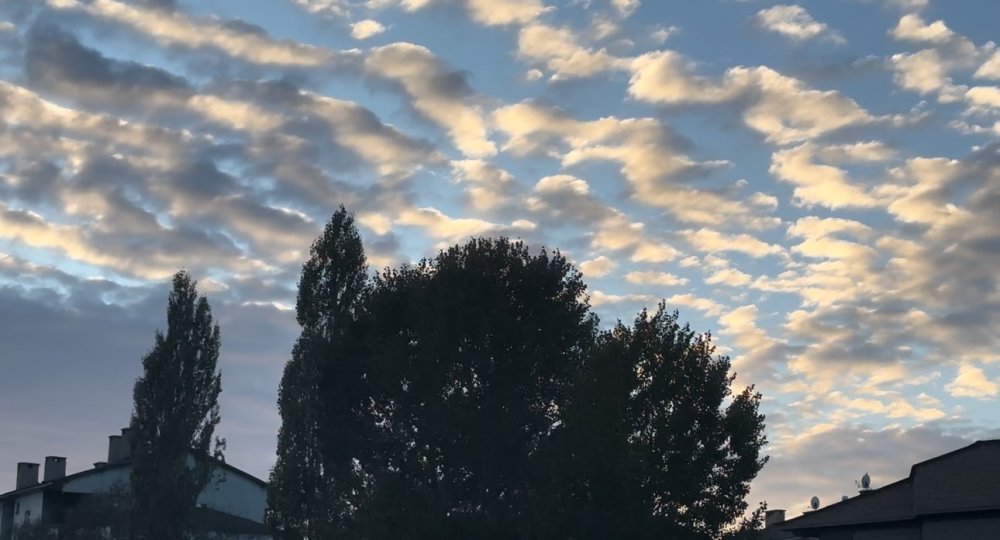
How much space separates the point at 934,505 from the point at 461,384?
2270 cm

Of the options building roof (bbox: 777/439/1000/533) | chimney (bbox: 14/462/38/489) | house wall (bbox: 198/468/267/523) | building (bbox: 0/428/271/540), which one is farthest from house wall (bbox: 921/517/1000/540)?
chimney (bbox: 14/462/38/489)

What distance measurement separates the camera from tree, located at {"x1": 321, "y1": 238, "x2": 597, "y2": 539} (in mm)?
55250

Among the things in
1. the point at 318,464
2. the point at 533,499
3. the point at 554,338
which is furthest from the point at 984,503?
the point at 318,464

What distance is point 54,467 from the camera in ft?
328

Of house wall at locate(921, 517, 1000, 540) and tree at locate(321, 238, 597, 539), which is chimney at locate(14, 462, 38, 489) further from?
house wall at locate(921, 517, 1000, 540)

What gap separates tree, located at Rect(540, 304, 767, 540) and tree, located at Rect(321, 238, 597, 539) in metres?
6.62

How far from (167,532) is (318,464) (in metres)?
10.3

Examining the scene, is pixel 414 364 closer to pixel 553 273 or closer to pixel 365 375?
pixel 365 375

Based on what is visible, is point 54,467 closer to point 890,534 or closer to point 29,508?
point 29,508

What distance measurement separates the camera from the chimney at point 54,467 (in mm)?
99375

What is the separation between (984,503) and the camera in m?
42.5

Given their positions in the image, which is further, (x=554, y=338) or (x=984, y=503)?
(x=554, y=338)

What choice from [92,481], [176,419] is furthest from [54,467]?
[176,419]

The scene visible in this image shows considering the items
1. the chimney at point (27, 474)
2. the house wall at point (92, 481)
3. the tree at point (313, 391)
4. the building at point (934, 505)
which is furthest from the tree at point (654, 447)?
the chimney at point (27, 474)
